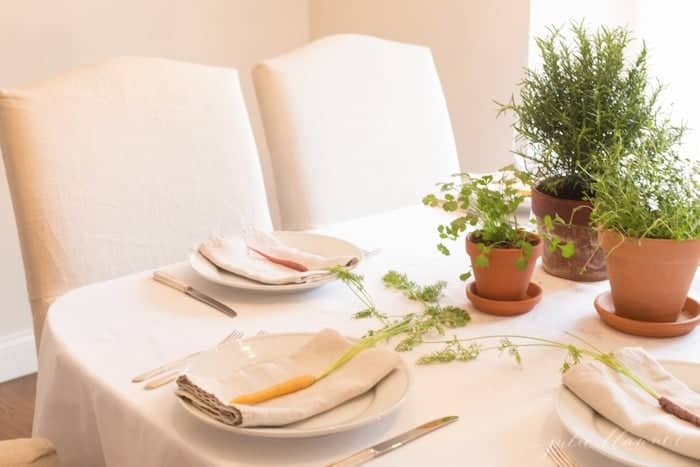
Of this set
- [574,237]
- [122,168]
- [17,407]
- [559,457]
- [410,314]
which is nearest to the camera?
[559,457]

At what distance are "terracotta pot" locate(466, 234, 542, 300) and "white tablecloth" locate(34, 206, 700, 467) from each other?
3cm

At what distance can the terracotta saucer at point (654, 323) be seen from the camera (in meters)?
1.08

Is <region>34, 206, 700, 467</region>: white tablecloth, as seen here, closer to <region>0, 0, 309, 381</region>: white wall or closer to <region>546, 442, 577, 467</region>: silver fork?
<region>546, 442, 577, 467</region>: silver fork

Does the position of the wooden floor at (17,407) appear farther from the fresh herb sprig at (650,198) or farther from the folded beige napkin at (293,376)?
the fresh herb sprig at (650,198)

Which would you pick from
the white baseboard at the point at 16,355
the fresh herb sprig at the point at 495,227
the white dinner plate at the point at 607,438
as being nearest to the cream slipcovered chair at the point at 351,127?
the fresh herb sprig at the point at 495,227

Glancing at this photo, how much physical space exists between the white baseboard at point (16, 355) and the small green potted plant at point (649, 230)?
204 cm

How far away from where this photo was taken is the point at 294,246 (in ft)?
4.73

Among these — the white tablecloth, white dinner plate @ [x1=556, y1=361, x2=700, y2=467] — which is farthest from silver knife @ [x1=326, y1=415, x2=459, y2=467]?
white dinner plate @ [x1=556, y1=361, x2=700, y2=467]

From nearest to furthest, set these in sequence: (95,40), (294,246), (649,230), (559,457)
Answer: (559,457) < (649,230) < (294,246) < (95,40)

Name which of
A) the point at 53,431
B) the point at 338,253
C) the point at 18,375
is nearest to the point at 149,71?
the point at 338,253

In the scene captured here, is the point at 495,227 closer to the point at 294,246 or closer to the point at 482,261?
the point at 482,261

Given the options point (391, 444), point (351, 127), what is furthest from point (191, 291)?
point (351, 127)

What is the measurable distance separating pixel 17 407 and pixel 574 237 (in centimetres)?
182

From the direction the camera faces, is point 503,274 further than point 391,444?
Yes
